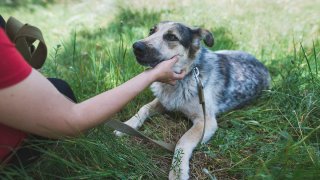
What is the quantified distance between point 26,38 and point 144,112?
1.46 m

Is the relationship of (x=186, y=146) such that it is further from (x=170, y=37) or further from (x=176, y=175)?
(x=170, y=37)

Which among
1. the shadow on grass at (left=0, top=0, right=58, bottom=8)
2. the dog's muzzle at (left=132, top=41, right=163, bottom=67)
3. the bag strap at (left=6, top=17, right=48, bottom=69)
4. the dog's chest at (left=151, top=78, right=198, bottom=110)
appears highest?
the bag strap at (left=6, top=17, right=48, bottom=69)

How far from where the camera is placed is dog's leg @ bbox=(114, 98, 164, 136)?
3604 mm

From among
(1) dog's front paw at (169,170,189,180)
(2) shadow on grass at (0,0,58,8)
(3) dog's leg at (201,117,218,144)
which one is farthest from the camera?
(2) shadow on grass at (0,0,58,8)

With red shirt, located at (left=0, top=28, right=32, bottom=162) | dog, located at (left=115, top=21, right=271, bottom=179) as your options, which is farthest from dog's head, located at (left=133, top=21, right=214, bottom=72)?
red shirt, located at (left=0, top=28, right=32, bottom=162)

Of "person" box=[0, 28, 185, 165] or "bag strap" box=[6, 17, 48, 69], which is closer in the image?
"person" box=[0, 28, 185, 165]

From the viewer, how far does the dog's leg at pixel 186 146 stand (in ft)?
9.34

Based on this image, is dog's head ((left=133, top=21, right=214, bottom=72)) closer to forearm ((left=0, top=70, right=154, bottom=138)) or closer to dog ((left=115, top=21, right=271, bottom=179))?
dog ((left=115, top=21, right=271, bottom=179))

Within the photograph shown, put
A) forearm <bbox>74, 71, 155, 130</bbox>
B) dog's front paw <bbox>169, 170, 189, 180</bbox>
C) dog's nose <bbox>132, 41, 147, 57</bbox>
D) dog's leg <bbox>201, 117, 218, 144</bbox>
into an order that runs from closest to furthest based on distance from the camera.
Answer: forearm <bbox>74, 71, 155, 130</bbox> → dog's front paw <bbox>169, 170, 189, 180</bbox> → dog's nose <bbox>132, 41, 147, 57</bbox> → dog's leg <bbox>201, 117, 218, 144</bbox>

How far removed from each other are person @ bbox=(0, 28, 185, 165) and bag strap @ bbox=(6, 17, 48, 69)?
51 centimetres

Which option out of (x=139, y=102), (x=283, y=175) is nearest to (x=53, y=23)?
(x=139, y=102)

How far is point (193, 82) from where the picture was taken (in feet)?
12.4

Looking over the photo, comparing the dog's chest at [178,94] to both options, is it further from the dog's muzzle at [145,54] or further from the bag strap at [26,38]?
the bag strap at [26,38]

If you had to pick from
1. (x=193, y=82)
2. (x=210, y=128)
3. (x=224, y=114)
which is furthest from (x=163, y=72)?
(x=224, y=114)
